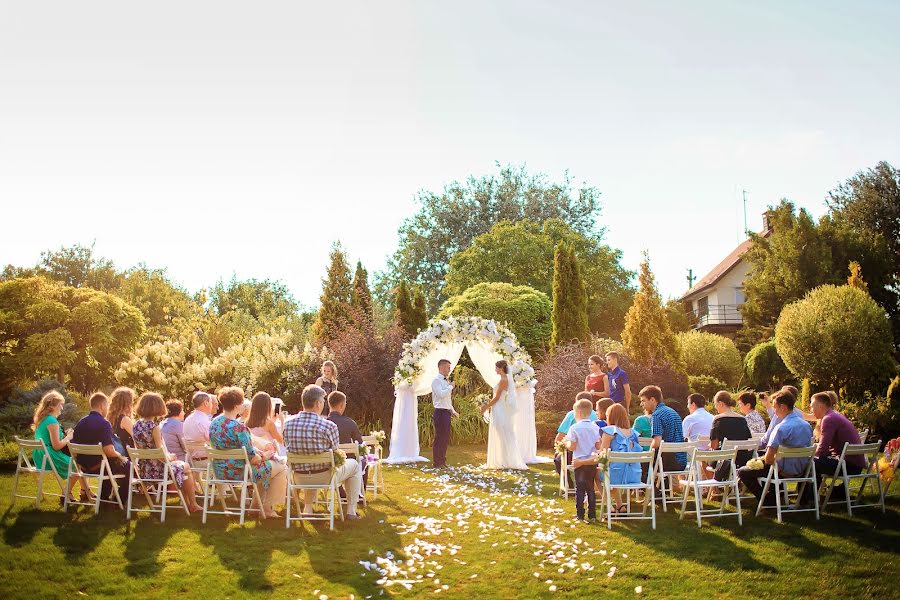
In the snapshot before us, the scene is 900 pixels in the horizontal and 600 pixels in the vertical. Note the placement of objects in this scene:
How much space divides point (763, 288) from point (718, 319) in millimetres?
8358

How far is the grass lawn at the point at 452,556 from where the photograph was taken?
22.3ft

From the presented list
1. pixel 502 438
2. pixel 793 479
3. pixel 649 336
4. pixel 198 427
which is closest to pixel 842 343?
pixel 649 336

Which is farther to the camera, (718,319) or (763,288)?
(718,319)

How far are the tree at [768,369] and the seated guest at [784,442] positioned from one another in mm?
17484

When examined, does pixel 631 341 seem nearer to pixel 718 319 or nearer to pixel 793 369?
pixel 793 369

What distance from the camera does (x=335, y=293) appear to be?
29.1m

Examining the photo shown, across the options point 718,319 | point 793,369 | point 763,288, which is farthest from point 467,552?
point 718,319

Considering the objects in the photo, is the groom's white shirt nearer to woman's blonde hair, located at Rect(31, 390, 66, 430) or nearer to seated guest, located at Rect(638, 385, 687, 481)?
seated guest, located at Rect(638, 385, 687, 481)

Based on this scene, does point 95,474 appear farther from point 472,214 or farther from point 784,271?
point 472,214

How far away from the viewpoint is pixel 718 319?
1544 inches

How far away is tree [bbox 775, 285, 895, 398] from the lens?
1989cm

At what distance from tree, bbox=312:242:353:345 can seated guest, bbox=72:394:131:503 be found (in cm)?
1738

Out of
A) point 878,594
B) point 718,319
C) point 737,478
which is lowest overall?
point 878,594

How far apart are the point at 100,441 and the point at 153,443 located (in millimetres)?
598
